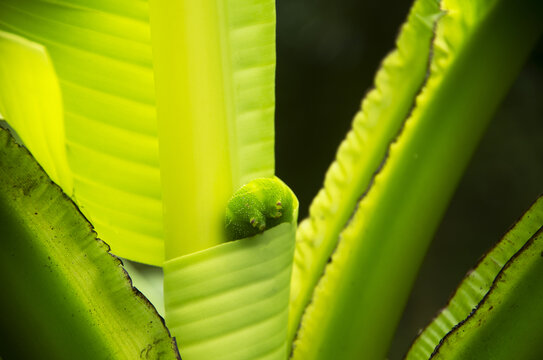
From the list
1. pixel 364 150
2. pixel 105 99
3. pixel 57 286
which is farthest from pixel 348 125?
pixel 57 286

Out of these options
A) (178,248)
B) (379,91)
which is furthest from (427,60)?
(178,248)

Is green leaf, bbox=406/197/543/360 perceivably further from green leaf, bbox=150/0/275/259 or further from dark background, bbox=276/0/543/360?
dark background, bbox=276/0/543/360

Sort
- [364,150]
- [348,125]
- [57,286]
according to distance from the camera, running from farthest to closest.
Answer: [348,125] → [364,150] → [57,286]

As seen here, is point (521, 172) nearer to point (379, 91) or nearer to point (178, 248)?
point (379, 91)

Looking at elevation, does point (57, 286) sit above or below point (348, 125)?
above

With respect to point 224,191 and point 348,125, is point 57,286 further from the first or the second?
point 348,125

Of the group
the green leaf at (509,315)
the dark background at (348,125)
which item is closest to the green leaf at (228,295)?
the green leaf at (509,315)

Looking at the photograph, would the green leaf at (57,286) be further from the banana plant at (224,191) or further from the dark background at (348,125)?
the dark background at (348,125)

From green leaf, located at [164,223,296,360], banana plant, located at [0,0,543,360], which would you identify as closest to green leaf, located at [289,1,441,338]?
banana plant, located at [0,0,543,360]

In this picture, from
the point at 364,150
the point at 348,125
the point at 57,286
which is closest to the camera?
the point at 57,286
